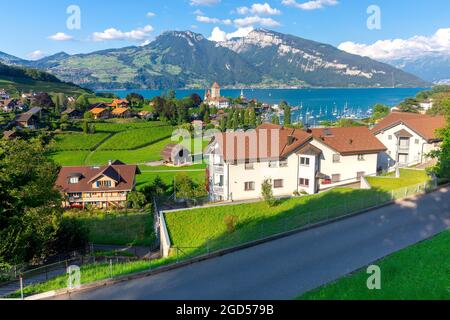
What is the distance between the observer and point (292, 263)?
16.2 metres

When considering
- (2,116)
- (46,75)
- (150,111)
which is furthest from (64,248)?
(46,75)

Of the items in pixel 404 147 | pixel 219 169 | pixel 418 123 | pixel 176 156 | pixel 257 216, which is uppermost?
pixel 418 123

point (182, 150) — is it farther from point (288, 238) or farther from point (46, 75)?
point (46, 75)

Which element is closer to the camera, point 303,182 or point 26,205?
point 26,205

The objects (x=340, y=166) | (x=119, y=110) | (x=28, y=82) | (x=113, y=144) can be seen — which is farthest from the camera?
(x=28, y=82)

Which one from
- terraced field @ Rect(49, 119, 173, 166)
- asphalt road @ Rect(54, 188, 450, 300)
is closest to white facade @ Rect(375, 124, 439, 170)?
asphalt road @ Rect(54, 188, 450, 300)

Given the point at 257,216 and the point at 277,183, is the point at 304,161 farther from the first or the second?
the point at 257,216

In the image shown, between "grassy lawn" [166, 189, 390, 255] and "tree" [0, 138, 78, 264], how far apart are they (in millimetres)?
8489

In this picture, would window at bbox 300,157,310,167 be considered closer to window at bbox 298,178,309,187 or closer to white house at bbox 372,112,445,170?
window at bbox 298,178,309,187

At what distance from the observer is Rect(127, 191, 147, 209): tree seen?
43938mm

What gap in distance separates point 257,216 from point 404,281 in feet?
49.8

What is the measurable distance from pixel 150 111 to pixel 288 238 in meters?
116

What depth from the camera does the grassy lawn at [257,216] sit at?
20.9 m

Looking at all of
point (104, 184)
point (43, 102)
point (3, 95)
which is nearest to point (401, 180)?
point (104, 184)
